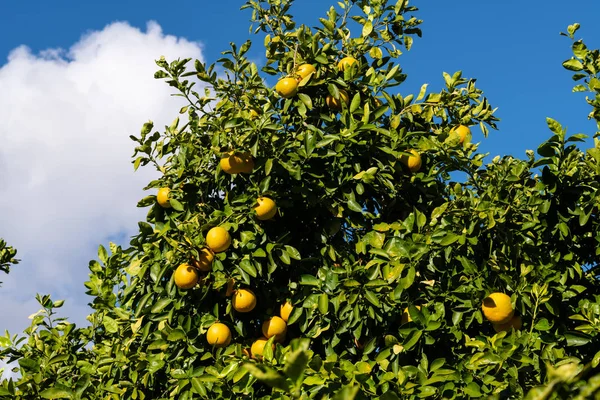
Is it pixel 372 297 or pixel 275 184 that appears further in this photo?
pixel 275 184

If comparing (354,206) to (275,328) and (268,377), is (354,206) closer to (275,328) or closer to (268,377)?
(275,328)

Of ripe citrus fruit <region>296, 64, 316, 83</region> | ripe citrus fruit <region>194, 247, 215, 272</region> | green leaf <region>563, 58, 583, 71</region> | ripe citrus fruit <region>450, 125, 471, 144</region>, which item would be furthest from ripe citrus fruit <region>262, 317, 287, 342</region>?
green leaf <region>563, 58, 583, 71</region>

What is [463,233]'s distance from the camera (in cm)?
362

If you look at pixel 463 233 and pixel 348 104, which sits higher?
pixel 348 104

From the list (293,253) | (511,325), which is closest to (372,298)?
(293,253)

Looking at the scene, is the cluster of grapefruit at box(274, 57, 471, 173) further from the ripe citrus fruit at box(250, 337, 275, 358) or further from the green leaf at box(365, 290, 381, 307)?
the ripe citrus fruit at box(250, 337, 275, 358)

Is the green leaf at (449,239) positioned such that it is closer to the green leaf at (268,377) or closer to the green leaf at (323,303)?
the green leaf at (323,303)

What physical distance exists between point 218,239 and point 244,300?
0.38 m

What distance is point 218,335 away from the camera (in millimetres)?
3826

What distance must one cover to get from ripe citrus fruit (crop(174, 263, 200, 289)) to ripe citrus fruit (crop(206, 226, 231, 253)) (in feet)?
0.57

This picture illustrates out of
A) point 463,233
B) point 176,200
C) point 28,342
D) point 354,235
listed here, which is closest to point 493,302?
point 463,233

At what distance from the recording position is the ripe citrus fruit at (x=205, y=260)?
3.83m

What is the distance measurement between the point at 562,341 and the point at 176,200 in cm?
247

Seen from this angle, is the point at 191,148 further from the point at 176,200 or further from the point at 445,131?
the point at 445,131
